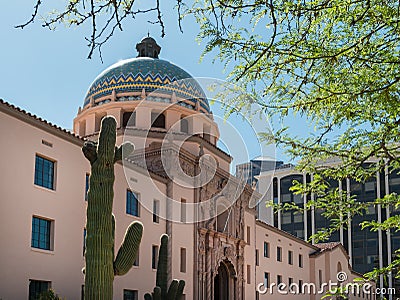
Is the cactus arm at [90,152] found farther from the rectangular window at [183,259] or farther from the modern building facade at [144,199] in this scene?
the rectangular window at [183,259]

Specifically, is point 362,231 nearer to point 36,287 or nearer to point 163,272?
point 163,272

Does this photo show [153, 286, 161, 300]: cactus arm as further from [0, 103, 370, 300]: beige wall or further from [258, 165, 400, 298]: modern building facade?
[258, 165, 400, 298]: modern building facade

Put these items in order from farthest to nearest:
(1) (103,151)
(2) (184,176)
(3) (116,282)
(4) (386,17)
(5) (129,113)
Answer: (5) (129,113) < (2) (184,176) < (3) (116,282) < (1) (103,151) < (4) (386,17)

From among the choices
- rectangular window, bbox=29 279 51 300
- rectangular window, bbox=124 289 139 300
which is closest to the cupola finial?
rectangular window, bbox=124 289 139 300

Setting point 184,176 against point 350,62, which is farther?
point 184,176

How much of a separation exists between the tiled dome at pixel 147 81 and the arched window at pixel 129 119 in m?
0.90

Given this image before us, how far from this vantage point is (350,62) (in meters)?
8.84

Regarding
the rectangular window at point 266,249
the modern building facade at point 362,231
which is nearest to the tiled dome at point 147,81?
the rectangular window at point 266,249

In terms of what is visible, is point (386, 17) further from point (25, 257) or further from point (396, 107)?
point (25, 257)

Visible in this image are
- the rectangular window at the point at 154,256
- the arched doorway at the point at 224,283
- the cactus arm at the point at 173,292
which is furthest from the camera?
the arched doorway at the point at 224,283

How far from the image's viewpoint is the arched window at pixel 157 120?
39.8m

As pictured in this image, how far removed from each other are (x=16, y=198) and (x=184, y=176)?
1418 centimetres

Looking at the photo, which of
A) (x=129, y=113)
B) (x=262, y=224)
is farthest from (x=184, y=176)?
(x=262, y=224)

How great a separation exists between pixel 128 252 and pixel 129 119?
23071 mm
